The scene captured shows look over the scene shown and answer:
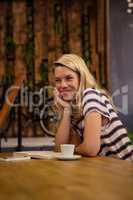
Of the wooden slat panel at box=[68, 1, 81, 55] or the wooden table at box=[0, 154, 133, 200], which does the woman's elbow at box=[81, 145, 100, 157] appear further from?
the wooden slat panel at box=[68, 1, 81, 55]

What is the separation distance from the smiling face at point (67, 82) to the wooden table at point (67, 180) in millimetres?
643

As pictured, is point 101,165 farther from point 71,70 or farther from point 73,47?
point 73,47

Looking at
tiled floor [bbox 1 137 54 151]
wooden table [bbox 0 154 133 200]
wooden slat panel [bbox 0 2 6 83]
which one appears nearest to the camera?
wooden table [bbox 0 154 133 200]

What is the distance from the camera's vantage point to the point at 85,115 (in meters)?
1.97

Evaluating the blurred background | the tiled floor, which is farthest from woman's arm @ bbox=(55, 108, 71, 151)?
the blurred background

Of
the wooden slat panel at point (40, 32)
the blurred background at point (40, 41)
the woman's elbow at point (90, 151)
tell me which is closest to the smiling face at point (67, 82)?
the woman's elbow at point (90, 151)

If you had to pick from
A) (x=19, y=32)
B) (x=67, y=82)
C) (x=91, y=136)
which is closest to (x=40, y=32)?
(x=19, y=32)

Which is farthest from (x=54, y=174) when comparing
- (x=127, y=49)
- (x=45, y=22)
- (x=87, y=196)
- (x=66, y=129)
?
(x=45, y=22)

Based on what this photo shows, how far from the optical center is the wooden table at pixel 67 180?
0.94 m

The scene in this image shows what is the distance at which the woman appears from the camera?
6.34ft

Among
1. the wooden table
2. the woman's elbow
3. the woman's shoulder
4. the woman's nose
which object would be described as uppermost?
the woman's nose

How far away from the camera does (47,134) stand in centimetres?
727

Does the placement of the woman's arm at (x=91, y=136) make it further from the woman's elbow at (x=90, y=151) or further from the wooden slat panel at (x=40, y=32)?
the wooden slat panel at (x=40, y=32)

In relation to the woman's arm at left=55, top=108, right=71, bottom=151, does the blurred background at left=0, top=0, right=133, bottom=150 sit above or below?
above
